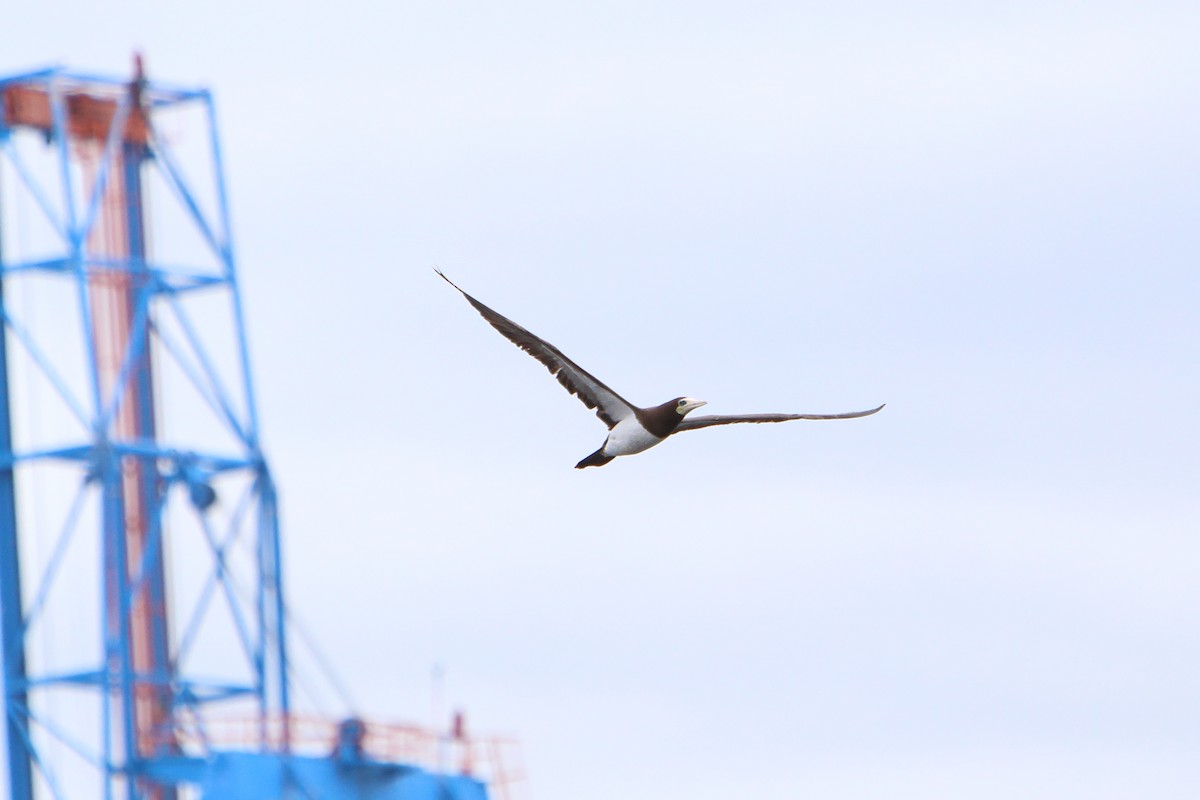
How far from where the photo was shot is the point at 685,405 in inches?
903

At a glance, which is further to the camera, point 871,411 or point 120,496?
point 120,496

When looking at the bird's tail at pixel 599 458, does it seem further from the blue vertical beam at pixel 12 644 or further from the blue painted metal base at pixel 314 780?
the blue vertical beam at pixel 12 644

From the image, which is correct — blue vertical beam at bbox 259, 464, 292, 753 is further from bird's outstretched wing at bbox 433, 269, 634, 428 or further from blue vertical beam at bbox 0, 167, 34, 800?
bird's outstretched wing at bbox 433, 269, 634, 428

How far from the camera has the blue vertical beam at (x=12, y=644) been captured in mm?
44500

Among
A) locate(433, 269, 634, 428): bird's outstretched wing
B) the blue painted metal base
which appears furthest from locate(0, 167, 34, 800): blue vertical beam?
locate(433, 269, 634, 428): bird's outstretched wing

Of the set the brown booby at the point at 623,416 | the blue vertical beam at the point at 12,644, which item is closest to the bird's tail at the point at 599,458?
the brown booby at the point at 623,416

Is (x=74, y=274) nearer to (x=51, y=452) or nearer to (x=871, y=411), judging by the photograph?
(x=51, y=452)

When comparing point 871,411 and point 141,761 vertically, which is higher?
point 141,761

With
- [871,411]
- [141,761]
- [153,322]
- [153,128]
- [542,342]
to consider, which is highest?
[153,128]

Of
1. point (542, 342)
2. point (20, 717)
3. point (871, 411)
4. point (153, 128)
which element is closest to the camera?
point (871, 411)

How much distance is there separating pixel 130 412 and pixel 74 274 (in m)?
2.57

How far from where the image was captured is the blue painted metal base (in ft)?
143

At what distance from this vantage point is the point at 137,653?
46688mm

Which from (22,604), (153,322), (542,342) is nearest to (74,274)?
(153,322)
